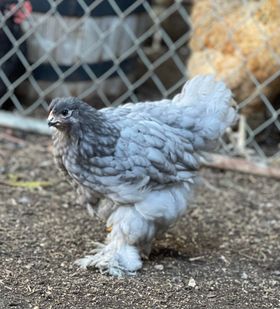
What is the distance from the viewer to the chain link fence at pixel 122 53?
3.70 meters

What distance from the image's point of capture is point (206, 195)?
3344mm

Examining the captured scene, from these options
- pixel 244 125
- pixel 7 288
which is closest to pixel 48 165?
pixel 244 125

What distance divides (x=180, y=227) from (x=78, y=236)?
45 centimetres

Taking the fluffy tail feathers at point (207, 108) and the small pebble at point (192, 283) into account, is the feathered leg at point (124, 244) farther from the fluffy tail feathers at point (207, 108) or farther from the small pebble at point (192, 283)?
the fluffy tail feathers at point (207, 108)

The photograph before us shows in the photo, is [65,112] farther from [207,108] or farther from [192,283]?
[192,283]

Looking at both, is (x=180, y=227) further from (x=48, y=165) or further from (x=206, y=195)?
(x=48, y=165)

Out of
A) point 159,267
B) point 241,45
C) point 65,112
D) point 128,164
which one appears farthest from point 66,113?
point 241,45

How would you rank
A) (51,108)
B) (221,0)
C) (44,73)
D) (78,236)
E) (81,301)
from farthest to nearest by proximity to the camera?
1. (44,73)
2. (221,0)
3. (78,236)
4. (51,108)
5. (81,301)

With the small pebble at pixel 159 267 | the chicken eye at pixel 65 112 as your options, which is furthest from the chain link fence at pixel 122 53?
the chicken eye at pixel 65 112

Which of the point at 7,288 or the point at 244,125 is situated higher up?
the point at 7,288

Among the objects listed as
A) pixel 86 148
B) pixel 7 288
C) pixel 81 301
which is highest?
pixel 86 148

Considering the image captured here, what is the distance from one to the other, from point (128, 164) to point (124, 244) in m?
0.29

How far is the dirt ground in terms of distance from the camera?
2.29m

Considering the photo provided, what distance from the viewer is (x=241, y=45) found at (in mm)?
3723
